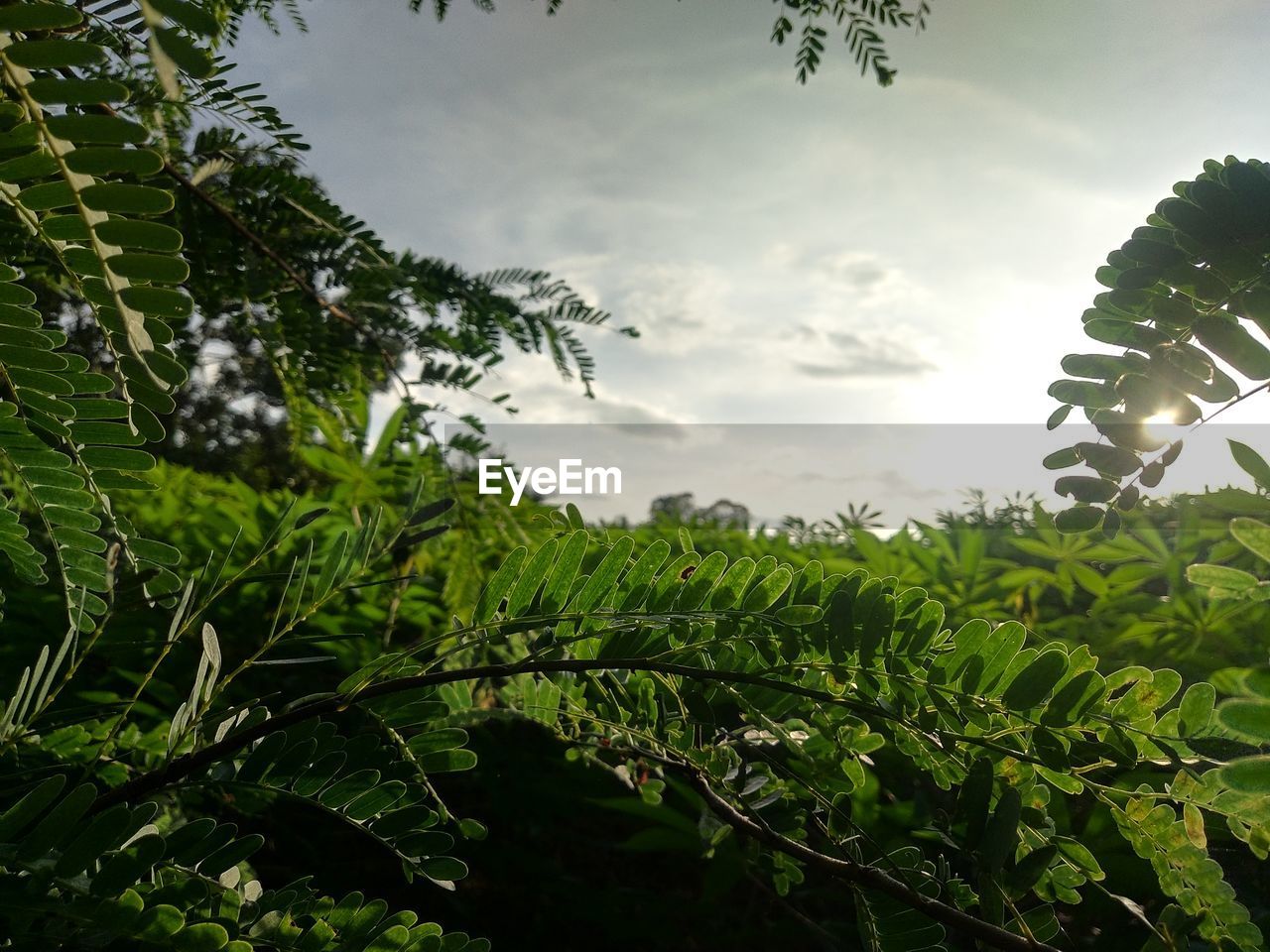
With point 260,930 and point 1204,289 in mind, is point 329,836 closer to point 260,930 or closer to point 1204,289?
point 260,930

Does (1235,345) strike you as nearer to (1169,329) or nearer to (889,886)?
(1169,329)

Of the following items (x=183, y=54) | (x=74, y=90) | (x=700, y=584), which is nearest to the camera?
(x=183, y=54)

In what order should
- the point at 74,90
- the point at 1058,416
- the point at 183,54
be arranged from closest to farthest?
the point at 183,54 → the point at 74,90 → the point at 1058,416

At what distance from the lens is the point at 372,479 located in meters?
1.85

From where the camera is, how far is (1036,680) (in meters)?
0.47

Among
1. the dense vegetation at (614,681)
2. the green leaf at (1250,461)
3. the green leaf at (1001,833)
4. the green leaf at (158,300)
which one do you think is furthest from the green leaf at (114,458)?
the green leaf at (1250,461)

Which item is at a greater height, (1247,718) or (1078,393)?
(1078,393)

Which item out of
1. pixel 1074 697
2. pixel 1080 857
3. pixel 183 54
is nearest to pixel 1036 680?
pixel 1074 697

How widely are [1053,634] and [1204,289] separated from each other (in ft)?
3.14

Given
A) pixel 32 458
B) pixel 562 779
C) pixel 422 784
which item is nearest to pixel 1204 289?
pixel 422 784

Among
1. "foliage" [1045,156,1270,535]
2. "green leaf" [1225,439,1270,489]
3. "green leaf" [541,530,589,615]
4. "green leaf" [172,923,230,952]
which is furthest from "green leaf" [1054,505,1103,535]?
"green leaf" [172,923,230,952]

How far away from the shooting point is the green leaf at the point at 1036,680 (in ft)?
1.53

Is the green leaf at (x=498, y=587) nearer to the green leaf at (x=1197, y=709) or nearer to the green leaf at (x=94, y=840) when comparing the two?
the green leaf at (x=94, y=840)

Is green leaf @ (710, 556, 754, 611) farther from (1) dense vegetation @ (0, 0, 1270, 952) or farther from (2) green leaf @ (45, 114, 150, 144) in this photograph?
(2) green leaf @ (45, 114, 150, 144)
